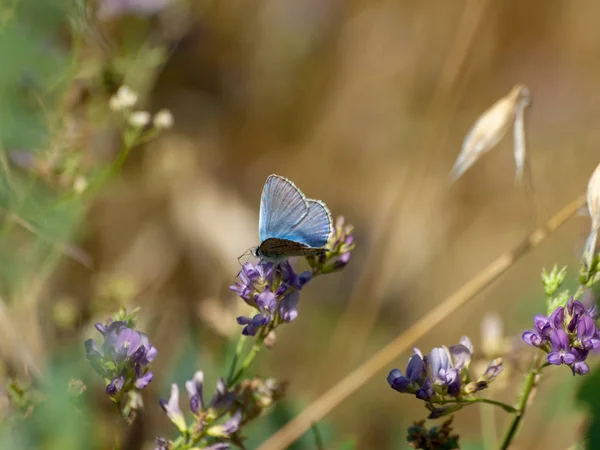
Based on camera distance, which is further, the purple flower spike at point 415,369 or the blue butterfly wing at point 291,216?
the blue butterfly wing at point 291,216

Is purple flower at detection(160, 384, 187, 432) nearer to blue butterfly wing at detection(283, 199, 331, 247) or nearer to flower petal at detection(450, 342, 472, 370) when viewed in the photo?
blue butterfly wing at detection(283, 199, 331, 247)

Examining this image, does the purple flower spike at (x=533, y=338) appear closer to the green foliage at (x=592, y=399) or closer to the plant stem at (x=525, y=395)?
the plant stem at (x=525, y=395)

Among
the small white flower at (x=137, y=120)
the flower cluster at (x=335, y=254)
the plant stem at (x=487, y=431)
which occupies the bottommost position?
the plant stem at (x=487, y=431)

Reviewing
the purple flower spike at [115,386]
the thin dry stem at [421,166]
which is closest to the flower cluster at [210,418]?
the purple flower spike at [115,386]

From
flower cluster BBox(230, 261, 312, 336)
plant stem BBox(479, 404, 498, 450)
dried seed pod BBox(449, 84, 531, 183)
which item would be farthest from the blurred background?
flower cluster BBox(230, 261, 312, 336)

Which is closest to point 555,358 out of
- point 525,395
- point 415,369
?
point 525,395
